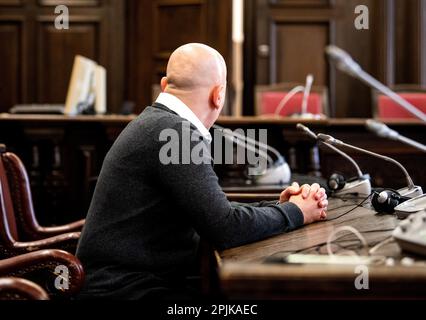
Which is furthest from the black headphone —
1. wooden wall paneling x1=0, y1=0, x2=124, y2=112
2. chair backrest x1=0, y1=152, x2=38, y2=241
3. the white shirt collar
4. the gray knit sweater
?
wooden wall paneling x1=0, y1=0, x2=124, y2=112

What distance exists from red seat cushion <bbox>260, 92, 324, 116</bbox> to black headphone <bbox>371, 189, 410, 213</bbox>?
3.09 meters

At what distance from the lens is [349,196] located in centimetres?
213

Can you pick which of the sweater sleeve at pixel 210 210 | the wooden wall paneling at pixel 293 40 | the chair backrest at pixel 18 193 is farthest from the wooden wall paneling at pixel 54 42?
the sweater sleeve at pixel 210 210

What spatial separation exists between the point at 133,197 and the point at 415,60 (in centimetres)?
467

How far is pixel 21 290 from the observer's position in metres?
1.12

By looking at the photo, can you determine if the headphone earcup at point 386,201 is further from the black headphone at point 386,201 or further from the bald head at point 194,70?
the bald head at point 194,70

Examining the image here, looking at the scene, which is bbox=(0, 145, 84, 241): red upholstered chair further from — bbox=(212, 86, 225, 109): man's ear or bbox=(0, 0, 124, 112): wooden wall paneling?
bbox=(0, 0, 124, 112): wooden wall paneling

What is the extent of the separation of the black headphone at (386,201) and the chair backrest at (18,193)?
1.07 meters

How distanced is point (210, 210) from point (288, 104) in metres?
3.50

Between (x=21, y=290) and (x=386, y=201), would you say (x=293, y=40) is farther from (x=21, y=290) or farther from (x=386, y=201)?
(x=21, y=290)

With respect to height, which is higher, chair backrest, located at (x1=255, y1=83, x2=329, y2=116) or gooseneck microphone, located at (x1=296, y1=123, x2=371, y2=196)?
chair backrest, located at (x1=255, y1=83, x2=329, y2=116)

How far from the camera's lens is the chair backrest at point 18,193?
6.75ft

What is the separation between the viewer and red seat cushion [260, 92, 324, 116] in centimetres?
487
